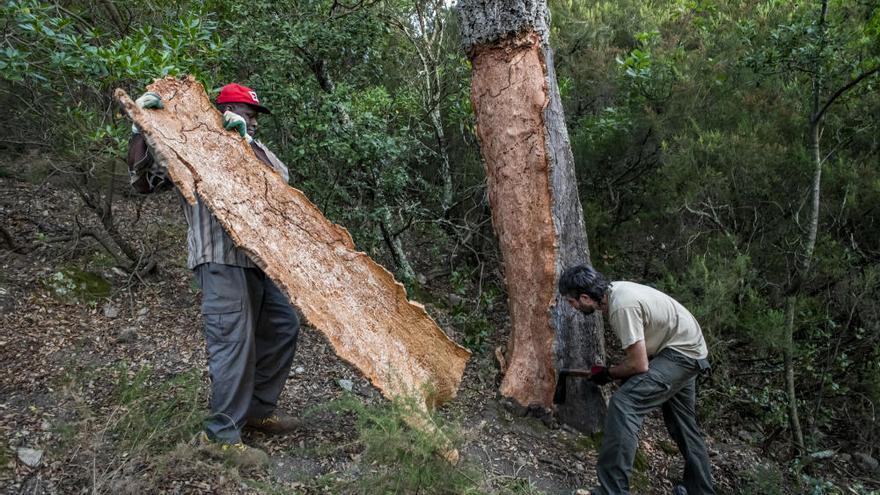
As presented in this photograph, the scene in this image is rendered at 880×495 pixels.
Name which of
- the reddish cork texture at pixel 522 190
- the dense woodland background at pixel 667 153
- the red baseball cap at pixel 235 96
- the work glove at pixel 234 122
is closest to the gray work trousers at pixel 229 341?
the work glove at pixel 234 122

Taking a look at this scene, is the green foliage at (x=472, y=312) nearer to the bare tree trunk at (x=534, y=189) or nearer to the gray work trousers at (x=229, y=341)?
the bare tree trunk at (x=534, y=189)

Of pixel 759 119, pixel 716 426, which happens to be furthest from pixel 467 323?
pixel 759 119

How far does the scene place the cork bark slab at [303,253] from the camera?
3.26 metres

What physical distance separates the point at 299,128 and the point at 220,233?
1669 mm

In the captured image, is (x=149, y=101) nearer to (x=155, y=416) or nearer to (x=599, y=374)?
(x=155, y=416)

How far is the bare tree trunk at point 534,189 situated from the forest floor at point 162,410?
0.41 metres

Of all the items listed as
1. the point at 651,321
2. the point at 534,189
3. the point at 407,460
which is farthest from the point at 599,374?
the point at 407,460

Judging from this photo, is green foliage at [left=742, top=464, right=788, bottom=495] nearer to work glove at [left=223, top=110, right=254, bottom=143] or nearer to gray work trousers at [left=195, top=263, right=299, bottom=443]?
gray work trousers at [left=195, top=263, right=299, bottom=443]

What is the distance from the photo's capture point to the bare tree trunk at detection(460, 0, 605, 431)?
12.9ft

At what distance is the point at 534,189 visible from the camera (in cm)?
397

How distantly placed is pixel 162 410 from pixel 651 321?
8.69 ft

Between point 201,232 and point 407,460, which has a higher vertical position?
point 201,232

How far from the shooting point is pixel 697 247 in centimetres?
503

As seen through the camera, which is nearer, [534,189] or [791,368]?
[534,189]
